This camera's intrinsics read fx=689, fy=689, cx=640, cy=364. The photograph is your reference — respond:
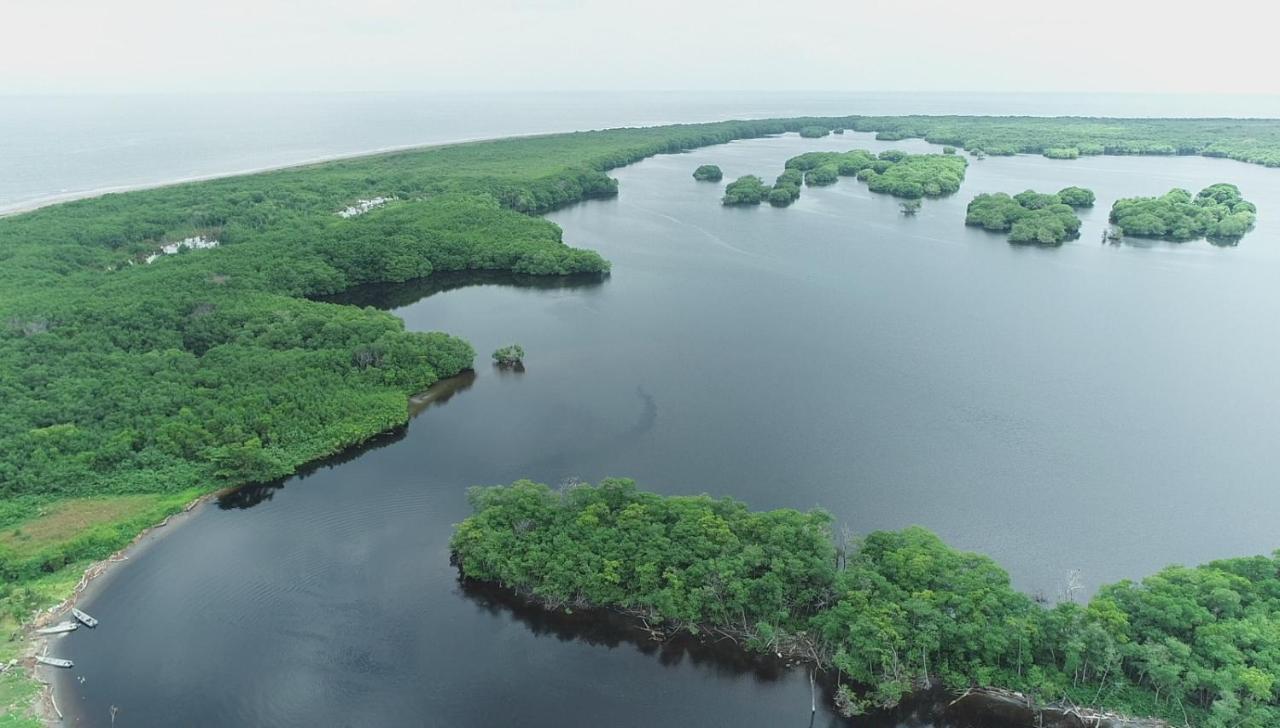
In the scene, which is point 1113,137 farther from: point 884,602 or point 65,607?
point 65,607

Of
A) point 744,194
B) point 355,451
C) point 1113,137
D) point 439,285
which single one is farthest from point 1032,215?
point 1113,137

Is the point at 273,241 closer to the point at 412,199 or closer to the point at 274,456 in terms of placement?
the point at 412,199

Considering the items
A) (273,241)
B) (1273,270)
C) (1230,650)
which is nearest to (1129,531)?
(1230,650)

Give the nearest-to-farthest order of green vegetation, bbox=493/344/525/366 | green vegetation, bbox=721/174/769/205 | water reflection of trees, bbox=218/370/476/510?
water reflection of trees, bbox=218/370/476/510 < green vegetation, bbox=493/344/525/366 < green vegetation, bbox=721/174/769/205

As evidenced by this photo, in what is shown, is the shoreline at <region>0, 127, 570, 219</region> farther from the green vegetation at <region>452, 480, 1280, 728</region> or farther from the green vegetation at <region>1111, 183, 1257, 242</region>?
the green vegetation at <region>1111, 183, 1257, 242</region>

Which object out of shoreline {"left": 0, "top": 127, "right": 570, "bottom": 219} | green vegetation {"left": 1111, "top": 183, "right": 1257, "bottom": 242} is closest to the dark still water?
green vegetation {"left": 1111, "top": 183, "right": 1257, "bottom": 242}

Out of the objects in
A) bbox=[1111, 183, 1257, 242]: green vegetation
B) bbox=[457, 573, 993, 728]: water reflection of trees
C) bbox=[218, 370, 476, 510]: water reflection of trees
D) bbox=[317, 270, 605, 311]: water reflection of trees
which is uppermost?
bbox=[1111, 183, 1257, 242]: green vegetation
